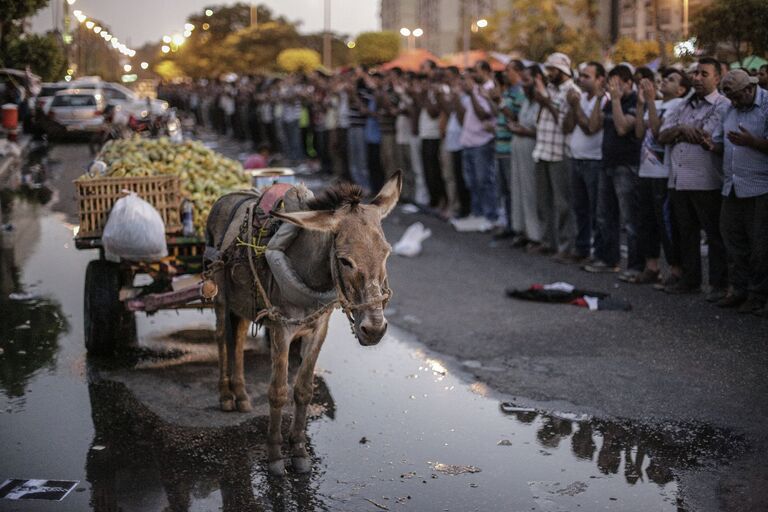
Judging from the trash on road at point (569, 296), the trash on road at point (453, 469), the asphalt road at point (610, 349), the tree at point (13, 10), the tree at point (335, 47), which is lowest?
the trash on road at point (453, 469)

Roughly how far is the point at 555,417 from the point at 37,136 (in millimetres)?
32702

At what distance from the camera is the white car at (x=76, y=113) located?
34.8m

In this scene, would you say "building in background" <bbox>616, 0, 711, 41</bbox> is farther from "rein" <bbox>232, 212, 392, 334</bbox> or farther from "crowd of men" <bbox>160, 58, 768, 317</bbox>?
"rein" <bbox>232, 212, 392, 334</bbox>

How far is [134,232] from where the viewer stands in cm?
810

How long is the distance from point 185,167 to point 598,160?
17.4ft

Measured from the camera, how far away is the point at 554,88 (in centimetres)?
1345

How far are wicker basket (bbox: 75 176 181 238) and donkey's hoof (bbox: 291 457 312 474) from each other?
9.78ft

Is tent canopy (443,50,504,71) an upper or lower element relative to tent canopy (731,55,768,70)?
upper

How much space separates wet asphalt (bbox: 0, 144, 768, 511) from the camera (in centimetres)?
604

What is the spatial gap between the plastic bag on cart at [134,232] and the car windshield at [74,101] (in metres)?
28.6

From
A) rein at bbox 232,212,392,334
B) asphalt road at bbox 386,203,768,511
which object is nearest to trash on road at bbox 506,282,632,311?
asphalt road at bbox 386,203,768,511

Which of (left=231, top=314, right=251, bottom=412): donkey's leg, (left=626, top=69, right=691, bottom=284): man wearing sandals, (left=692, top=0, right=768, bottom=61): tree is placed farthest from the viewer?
(left=692, top=0, right=768, bottom=61): tree

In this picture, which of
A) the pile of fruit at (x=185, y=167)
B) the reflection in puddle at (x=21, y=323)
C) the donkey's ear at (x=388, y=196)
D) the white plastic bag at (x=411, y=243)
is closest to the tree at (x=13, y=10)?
the reflection in puddle at (x=21, y=323)

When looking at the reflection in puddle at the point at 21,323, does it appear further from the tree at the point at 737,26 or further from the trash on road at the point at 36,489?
the tree at the point at 737,26
